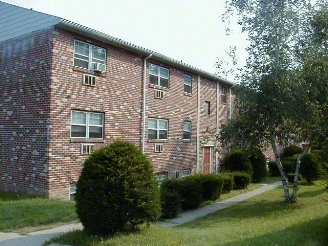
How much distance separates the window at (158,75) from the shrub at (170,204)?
754cm

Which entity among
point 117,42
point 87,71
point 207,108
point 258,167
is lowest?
point 258,167

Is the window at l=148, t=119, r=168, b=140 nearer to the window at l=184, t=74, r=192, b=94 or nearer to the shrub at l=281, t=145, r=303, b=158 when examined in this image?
the window at l=184, t=74, r=192, b=94

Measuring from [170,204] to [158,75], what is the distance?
27.9ft

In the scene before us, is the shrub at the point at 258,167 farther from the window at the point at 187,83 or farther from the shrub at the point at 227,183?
the window at the point at 187,83

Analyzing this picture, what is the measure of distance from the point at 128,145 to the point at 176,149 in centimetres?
1176

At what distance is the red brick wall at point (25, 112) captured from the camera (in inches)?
485

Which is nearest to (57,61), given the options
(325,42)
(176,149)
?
(176,149)

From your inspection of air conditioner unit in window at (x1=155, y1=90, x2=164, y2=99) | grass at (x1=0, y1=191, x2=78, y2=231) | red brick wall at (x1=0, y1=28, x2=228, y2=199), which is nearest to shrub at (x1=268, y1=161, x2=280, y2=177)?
air conditioner unit in window at (x1=155, y1=90, x2=164, y2=99)

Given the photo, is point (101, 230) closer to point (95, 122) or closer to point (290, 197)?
point (95, 122)

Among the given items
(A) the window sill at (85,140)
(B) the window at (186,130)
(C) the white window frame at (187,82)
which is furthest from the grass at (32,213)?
(C) the white window frame at (187,82)

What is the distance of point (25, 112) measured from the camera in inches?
511

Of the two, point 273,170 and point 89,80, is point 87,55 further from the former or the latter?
point 273,170

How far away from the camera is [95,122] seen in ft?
45.7

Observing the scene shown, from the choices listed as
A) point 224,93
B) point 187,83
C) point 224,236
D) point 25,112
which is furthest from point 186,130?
point 224,236
